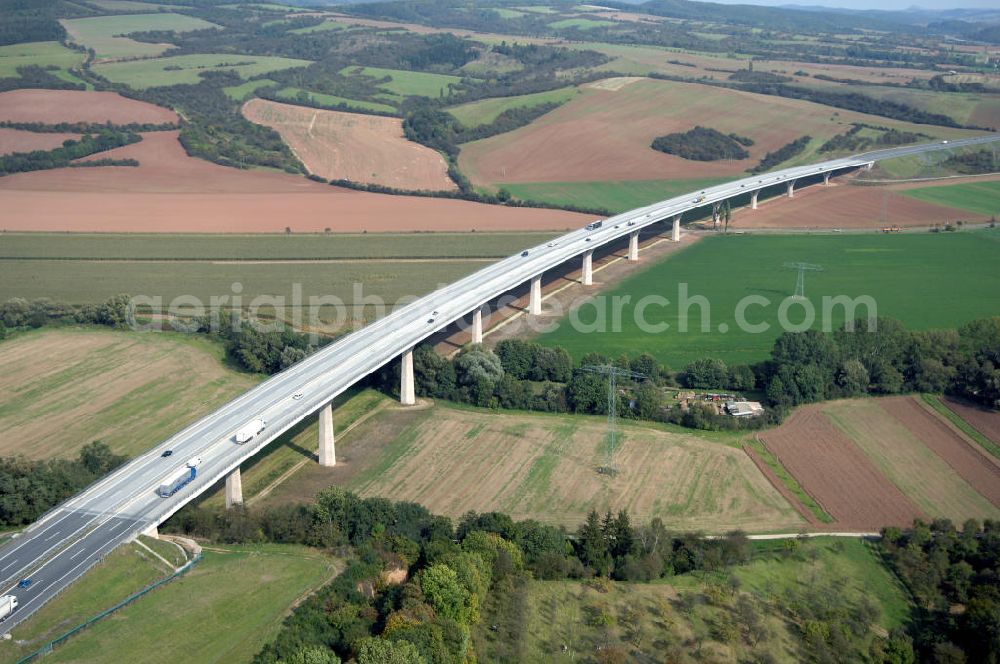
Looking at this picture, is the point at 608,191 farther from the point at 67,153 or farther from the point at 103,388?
the point at 103,388

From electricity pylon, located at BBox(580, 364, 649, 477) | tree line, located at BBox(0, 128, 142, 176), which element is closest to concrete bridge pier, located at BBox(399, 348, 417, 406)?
electricity pylon, located at BBox(580, 364, 649, 477)

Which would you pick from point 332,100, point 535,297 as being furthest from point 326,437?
point 332,100

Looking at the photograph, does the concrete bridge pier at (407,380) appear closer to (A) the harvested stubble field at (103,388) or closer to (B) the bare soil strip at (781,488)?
(A) the harvested stubble field at (103,388)

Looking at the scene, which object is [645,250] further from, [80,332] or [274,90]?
[274,90]

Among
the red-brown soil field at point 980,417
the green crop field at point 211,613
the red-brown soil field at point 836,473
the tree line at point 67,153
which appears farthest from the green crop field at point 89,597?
the tree line at point 67,153

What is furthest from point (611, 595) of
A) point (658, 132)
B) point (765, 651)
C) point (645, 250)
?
point (658, 132)

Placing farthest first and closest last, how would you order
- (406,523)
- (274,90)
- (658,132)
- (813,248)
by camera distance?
(274,90) < (658,132) < (813,248) < (406,523)
